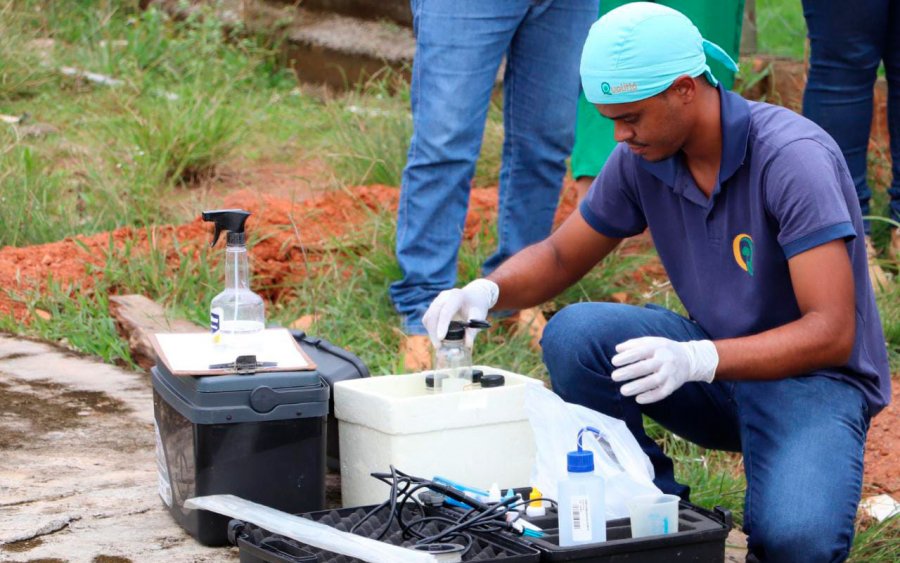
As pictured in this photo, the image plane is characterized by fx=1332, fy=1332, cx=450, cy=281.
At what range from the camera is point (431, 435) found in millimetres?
2822

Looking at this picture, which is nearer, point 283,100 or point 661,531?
point 661,531

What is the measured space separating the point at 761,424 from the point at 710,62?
2.22 metres

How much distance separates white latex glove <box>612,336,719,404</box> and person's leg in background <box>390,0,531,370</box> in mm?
1244

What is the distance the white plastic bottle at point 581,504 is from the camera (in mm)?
2387

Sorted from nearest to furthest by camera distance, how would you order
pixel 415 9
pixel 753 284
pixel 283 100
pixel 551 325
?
pixel 753 284 → pixel 551 325 → pixel 415 9 → pixel 283 100

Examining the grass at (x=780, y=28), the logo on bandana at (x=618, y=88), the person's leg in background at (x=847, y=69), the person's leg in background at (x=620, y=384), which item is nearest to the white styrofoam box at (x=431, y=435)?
the person's leg in background at (x=620, y=384)

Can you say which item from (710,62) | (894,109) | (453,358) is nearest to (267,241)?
(710,62)

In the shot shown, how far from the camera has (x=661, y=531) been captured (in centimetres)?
247

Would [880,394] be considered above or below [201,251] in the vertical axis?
above

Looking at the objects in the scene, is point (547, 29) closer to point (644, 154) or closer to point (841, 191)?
point (644, 154)

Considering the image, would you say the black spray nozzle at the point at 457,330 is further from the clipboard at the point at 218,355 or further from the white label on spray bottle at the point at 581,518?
the white label on spray bottle at the point at 581,518

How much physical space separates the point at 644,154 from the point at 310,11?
550 cm

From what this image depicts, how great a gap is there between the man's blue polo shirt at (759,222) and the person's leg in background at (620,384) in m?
0.12

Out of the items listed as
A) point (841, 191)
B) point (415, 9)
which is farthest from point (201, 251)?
point (841, 191)
